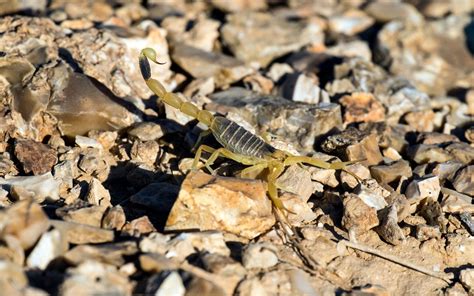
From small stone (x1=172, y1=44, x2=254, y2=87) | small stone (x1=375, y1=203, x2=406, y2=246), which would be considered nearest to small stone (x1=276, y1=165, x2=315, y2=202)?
small stone (x1=375, y1=203, x2=406, y2=246)

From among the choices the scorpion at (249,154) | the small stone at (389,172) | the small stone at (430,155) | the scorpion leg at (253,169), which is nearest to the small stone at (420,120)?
the small stone at (430,155)

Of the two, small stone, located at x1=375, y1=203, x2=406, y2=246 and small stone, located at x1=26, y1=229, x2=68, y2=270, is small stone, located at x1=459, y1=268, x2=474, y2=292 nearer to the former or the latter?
small stone, located at x1=375, y1=203, x2=406, y2=246

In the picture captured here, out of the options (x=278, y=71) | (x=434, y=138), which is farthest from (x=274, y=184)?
(x=278, y=71)

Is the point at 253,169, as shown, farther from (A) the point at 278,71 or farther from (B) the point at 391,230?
(A) the point at 278,71

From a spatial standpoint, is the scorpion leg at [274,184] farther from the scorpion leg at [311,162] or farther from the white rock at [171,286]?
the white rock at [171,286]

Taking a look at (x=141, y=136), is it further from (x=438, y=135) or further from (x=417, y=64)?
(x=417, y=64)
